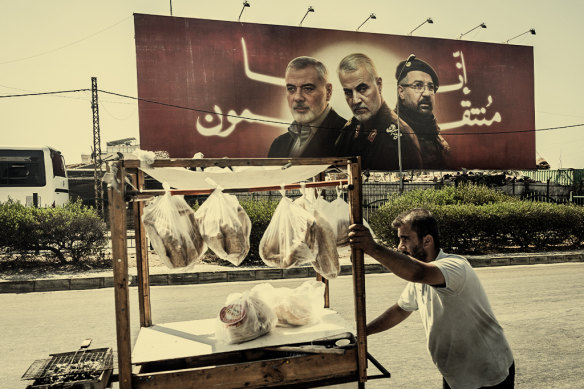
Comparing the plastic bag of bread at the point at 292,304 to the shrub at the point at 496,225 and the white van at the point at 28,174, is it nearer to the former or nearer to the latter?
the shrub at the point at 496,225

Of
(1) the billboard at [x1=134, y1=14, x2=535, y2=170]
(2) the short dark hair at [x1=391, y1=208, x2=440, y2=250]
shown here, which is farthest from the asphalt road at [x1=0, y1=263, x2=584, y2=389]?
(1) the billboard at [x1=134, y1=14, x2=535, y2=170]

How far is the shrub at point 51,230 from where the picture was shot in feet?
32.9

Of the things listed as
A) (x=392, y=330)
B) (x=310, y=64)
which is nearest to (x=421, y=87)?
(x=310, y=64)

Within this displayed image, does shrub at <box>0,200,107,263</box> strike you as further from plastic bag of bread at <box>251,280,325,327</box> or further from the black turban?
the black turban

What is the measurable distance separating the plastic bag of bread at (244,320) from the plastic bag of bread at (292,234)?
0.97 feet

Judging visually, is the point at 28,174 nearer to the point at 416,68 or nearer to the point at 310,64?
the point at 310,64

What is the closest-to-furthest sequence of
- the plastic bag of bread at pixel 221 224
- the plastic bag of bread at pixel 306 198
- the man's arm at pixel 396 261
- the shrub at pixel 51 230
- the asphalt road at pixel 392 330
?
the man's arm at pixel 396 261 < the plastic bag of bread at pixel 221 224 < the plastic bag of bread at pixel 306 198 < the asphalt road at pixel 392 330 < the shrub at pixel 51 230

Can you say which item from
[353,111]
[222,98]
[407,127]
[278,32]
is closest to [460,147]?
[407,127]

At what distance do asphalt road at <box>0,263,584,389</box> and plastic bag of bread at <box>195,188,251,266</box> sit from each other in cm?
227

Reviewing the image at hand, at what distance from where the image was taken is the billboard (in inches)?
1027

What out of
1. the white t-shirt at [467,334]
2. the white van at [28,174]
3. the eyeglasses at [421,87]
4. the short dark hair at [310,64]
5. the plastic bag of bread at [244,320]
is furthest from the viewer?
the eyeglasses at [421,87]

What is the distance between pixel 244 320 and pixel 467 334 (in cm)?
128

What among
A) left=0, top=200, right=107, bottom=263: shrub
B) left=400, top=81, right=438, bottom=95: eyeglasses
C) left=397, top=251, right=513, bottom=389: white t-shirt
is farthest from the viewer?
left=400, top=81, right=438, bottom=95: eyeglasses

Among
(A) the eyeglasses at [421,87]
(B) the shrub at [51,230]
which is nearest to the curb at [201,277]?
(B) the shrub at [51,230]
